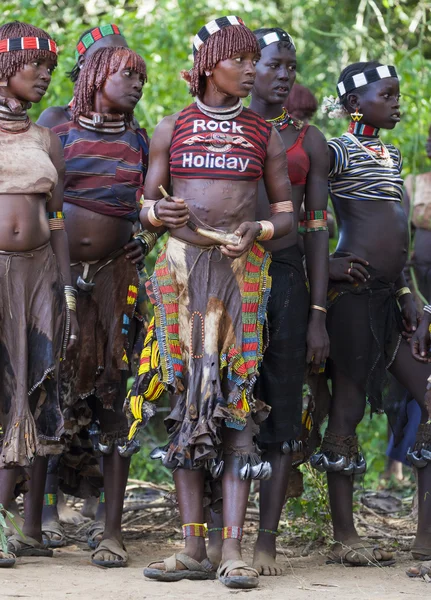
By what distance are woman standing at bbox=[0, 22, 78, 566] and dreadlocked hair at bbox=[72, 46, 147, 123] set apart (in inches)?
17.0

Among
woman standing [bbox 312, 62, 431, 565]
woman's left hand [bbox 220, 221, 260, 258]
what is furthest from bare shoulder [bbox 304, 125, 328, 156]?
woman's left hand [bbox 220, 221, 260, 258]

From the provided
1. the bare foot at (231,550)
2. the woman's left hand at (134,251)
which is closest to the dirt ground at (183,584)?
the bare foot at (231,550)

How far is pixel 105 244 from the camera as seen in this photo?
5.29m

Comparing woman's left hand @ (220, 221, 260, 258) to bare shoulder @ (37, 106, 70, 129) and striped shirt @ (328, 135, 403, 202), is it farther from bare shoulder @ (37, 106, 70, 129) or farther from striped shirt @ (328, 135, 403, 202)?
bare shoulder @ (37, 106, 70, 129)

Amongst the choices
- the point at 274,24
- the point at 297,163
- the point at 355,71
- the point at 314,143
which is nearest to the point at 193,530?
the point at 297,163

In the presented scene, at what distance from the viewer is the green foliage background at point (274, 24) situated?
28.5 feet

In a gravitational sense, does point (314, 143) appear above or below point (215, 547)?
above

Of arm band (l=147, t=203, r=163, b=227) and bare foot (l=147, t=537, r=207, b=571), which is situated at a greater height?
arm band (l=147, t=203, r=163, b=227)

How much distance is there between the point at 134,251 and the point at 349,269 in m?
1.09

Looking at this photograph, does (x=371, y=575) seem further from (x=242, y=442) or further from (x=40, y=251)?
(x=40, y=251)

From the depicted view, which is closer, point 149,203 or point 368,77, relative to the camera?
point 149,203

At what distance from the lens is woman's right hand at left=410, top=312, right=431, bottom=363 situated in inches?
208

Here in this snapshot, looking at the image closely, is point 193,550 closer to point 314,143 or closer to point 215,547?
point 215,547

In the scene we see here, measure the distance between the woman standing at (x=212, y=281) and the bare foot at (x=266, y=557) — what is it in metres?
0.32
